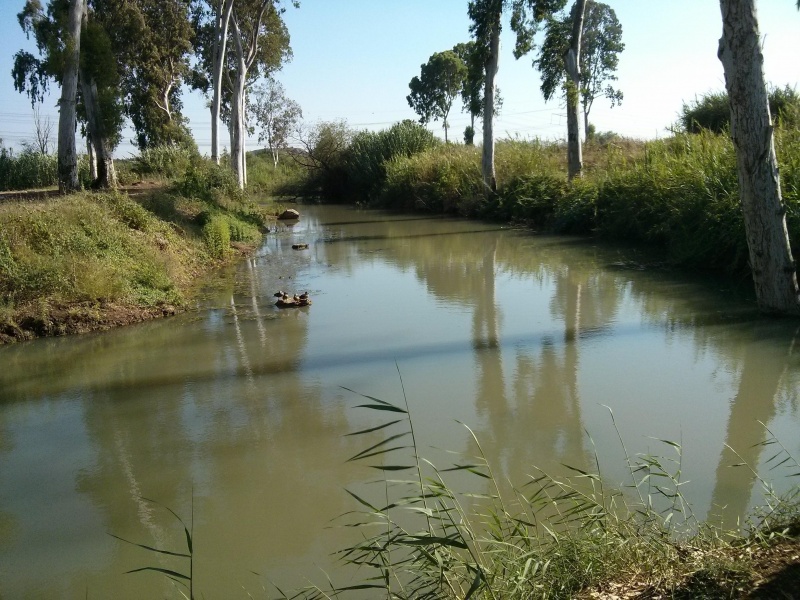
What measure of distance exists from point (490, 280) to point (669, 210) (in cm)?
424

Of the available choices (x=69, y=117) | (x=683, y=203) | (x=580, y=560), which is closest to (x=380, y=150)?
(x=69, y=117)

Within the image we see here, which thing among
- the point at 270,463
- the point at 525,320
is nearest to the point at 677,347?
the point at 525,320

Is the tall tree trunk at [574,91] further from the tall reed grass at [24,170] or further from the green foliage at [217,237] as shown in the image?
the tall reed grass at [24,170]

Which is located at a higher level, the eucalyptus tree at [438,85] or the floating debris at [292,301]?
the eucalyptus tree at [438,85]

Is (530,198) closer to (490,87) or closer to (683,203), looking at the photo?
(490,87)

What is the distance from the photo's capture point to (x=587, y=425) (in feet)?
18.0

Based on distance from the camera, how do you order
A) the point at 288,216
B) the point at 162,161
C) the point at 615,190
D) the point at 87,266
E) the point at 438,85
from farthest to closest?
the point at 438,85 → the point at 288,216 → the point at 162,161 → the point at 615,190 → the point at 87,266

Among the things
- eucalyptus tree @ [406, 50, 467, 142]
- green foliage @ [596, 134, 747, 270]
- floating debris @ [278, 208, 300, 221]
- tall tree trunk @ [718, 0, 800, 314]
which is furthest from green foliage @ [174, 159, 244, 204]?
eucalyptus tree @ [406, 50, 467, 142]

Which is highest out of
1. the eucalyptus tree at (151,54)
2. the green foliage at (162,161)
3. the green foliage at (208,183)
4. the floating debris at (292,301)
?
the eucalyptus tree at (151,54)

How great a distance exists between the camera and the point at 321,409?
6234 mm

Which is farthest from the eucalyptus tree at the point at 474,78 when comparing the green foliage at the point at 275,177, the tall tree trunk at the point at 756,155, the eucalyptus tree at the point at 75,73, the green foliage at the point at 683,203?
the green foliage at the point at 275,177

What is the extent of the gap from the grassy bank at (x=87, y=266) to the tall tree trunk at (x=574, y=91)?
10458 mm

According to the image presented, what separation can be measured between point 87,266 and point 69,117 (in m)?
7.96

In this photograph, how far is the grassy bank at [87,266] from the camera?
30.9 ft
